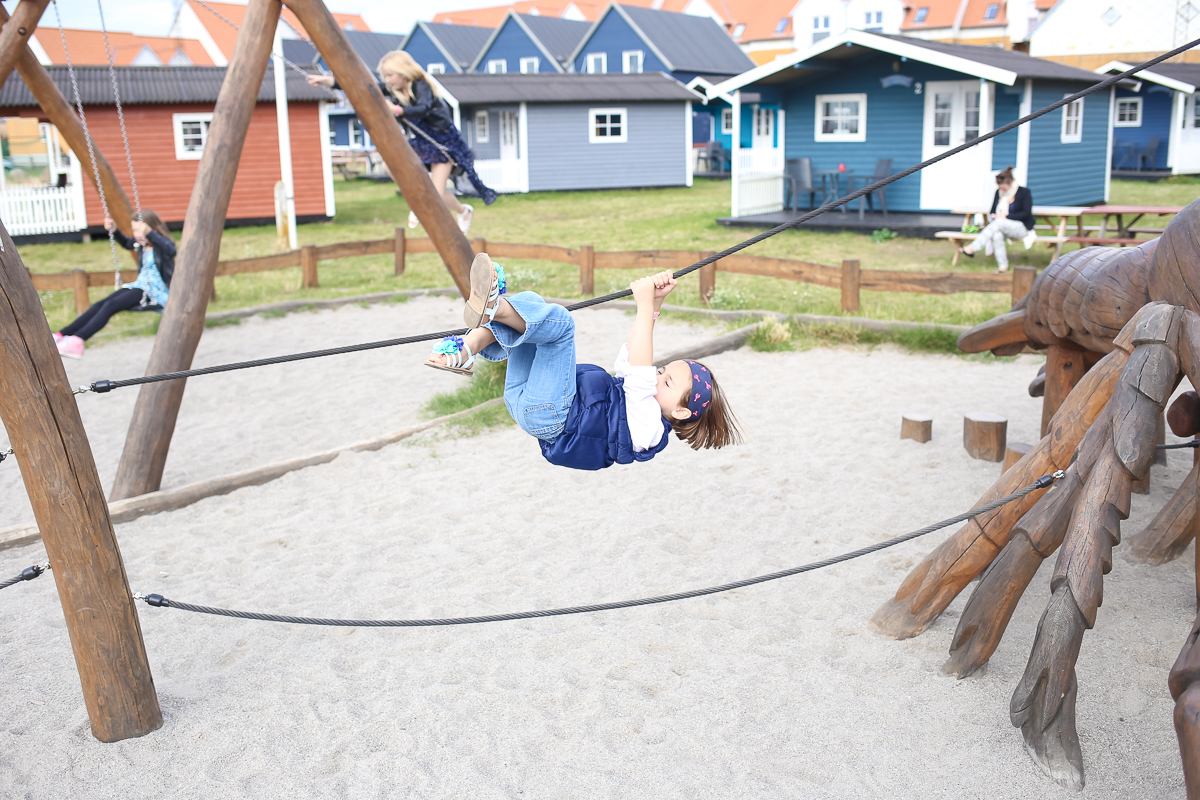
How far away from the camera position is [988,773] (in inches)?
132

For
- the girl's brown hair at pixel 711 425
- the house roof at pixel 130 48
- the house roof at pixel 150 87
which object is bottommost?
the girl's brown hair at pixel 711 425

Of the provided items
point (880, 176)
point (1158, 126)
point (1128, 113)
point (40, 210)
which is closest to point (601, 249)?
point (880, 176)

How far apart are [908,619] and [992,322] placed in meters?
2.17

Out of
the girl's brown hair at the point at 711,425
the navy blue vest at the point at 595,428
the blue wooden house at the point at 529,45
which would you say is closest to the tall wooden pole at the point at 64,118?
the navy blue vest at the point at 595,428

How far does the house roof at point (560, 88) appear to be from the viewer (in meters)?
27.0

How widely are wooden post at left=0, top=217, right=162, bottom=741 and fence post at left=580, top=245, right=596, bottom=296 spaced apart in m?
8.68

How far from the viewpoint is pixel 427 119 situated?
850cm

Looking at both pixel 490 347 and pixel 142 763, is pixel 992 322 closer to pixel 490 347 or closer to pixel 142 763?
pixel 490 347

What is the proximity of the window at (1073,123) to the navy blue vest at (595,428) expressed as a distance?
18505 millimetres

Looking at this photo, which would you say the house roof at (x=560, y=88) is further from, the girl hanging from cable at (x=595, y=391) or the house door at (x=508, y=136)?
the girl hanging from cable at (x=595, y=391)

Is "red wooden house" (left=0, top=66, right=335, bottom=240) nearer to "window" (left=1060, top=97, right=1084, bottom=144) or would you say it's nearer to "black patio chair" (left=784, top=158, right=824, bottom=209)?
"black patio chair" (left=784, top=158, right=824, bottom=209)

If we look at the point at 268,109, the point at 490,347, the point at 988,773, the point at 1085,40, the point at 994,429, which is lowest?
the point at 988,773

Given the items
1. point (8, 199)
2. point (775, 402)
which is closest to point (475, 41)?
point (8, 199)

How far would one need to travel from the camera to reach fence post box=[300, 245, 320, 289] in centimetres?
1302
